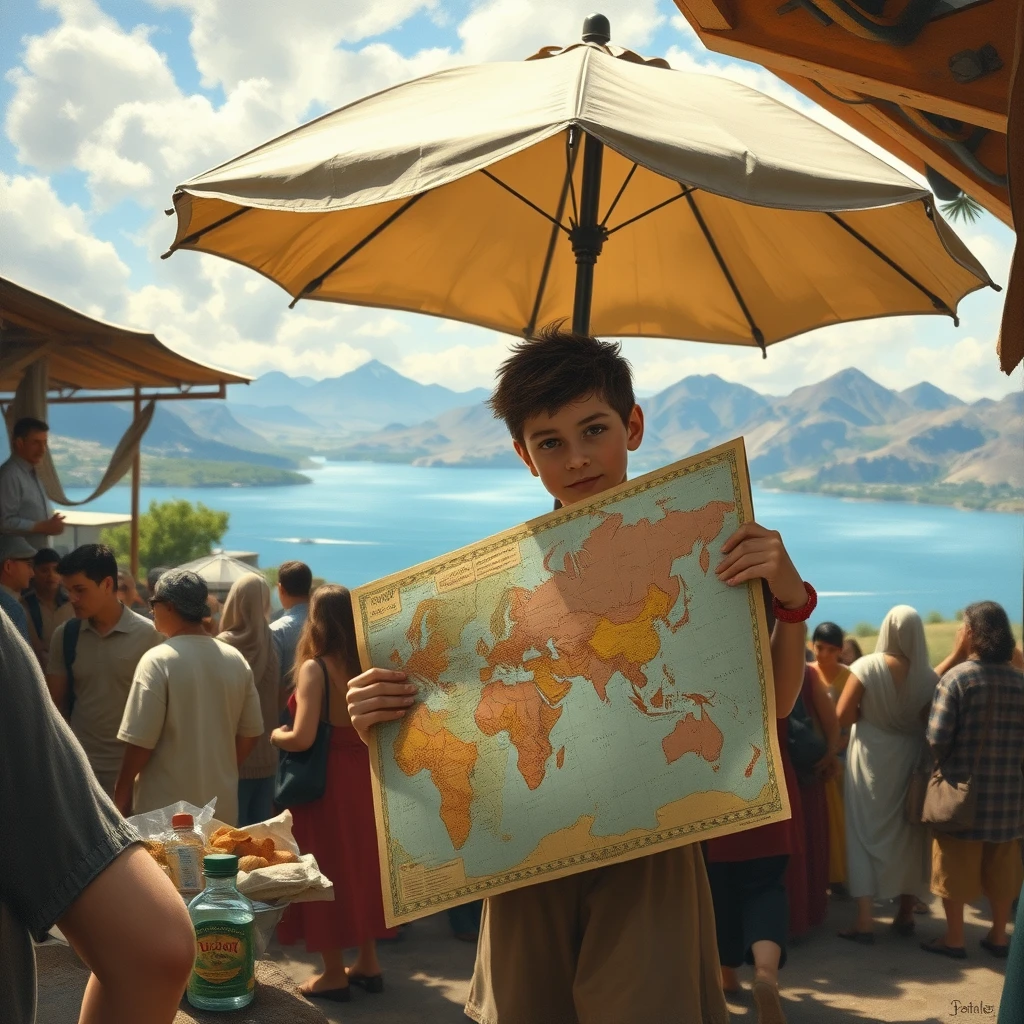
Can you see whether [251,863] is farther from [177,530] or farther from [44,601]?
[177,530]

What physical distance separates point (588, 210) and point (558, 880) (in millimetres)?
2721

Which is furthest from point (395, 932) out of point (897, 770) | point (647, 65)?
point (647, 65)

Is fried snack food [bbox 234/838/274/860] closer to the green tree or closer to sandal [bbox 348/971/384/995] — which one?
sandal [bbox 348/971/384/995]

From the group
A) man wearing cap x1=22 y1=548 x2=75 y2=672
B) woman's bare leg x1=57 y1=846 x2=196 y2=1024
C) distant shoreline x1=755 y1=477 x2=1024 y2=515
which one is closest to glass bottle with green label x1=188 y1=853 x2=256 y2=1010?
woman's bare leg x1=57 y1=846 x2=196 y2=1024

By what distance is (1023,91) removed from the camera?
0.96 meters

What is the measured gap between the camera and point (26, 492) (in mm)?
6633

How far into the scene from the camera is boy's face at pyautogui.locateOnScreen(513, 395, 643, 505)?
6.49ft

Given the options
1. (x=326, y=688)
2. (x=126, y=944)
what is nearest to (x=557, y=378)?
(x=126, y=944)

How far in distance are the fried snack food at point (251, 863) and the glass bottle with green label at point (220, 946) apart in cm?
22

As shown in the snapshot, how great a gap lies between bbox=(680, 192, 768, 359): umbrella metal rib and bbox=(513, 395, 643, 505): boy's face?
2.76 m

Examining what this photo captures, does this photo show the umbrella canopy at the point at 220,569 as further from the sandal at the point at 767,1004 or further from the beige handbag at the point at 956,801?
the sandal at the point at 767,1004

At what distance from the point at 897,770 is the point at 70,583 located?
14.3ft

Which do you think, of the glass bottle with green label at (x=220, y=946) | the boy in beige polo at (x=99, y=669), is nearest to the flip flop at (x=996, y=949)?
the boy in beige polo at (x=99, y=669)

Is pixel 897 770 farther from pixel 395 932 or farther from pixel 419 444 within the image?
pixel 419 444
